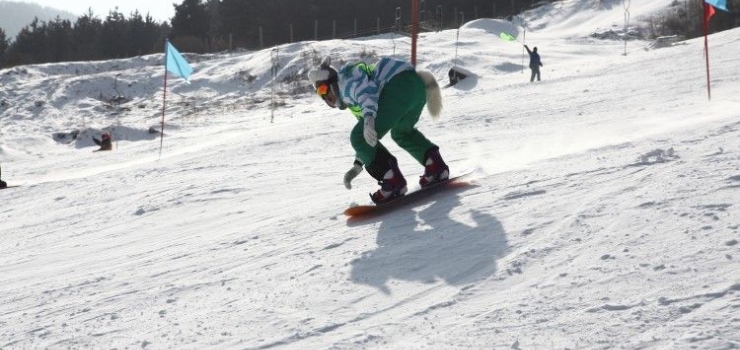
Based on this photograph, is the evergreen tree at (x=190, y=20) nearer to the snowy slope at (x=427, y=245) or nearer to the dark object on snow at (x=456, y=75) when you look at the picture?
the dark object on snow at (x=456, y=75)

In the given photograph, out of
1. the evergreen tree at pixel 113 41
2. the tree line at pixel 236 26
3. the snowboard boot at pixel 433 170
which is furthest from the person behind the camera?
the evergreen tree at pixel 113 41

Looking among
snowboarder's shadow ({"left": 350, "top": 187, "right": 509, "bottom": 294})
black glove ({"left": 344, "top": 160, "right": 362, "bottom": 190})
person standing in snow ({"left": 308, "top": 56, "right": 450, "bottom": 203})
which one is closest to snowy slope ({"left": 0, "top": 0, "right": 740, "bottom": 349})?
snowboarder's shadow ({"left": 350, "top": 187, "right": 509, "bottom": 294})

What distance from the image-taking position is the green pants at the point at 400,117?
528 cm

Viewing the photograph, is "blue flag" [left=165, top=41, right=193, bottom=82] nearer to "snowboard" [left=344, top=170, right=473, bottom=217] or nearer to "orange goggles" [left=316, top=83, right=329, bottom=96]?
"orange goggles" [left=316, top=83, right=329, bottom=96]

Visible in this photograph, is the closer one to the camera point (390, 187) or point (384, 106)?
point (384, 106)

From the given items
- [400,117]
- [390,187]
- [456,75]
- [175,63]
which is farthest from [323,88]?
[456,75]

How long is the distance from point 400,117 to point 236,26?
48249 mm

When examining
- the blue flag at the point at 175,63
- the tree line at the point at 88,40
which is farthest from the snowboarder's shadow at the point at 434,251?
the tree line at the point at 88,40

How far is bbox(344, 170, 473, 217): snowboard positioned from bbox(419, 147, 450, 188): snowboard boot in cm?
5

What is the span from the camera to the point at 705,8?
10609 mm

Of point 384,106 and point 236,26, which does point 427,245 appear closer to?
point 384,106

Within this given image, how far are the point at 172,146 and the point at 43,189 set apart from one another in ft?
23.4

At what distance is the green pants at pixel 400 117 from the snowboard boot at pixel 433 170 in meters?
0.06

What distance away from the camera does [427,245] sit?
13.4 feet
